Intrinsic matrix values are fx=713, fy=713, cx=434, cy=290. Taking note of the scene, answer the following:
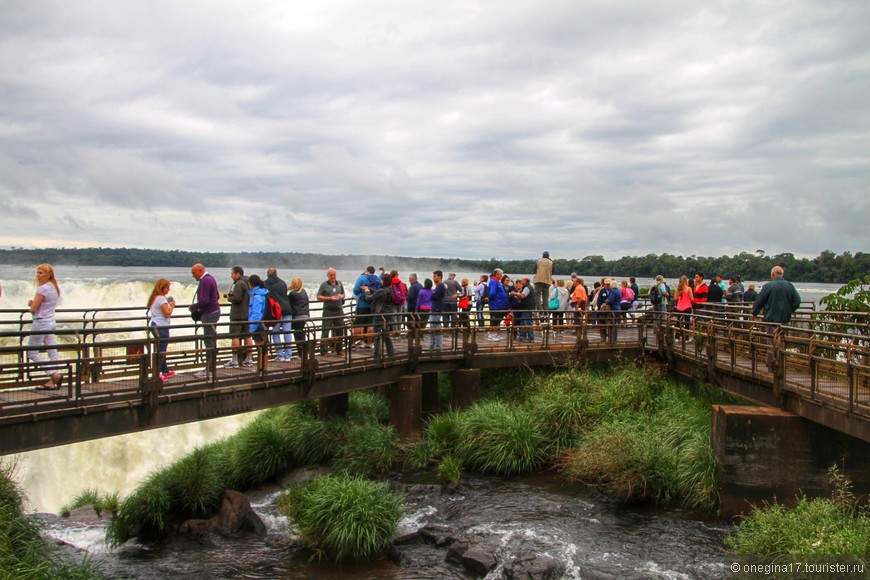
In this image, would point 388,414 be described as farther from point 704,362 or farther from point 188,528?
point 704,362

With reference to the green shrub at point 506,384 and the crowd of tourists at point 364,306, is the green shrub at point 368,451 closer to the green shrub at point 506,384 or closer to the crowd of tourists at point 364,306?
the crowd of tourists at point 364,306

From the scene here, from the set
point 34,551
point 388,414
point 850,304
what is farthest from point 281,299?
point 850,304

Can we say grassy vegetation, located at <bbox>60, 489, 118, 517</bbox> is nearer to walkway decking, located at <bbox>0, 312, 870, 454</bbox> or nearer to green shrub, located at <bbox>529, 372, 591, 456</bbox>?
walkway decking, located at <bbox>0, 312, 870, 454</bbox>

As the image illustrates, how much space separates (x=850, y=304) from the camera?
53.2 ft

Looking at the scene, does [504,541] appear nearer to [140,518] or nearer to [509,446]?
[509,446]

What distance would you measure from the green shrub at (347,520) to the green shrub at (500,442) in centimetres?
341

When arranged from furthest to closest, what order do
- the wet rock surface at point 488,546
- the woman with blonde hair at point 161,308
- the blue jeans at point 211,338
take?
the woman with blonde hair at point 161,308 → the blue jeans at point 211,338 → the wet rock surface at point 488,546

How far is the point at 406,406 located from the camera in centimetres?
1677

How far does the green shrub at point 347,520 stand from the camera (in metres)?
11.3

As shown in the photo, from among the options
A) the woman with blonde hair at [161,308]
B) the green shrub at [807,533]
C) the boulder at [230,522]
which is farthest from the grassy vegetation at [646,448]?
the woman with blonde hair at [161,308]

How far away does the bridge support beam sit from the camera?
1205cm

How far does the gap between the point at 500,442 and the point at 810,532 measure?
266 inches

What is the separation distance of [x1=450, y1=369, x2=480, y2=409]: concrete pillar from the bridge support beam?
669 cm

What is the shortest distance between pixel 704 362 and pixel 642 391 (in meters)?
1.73
